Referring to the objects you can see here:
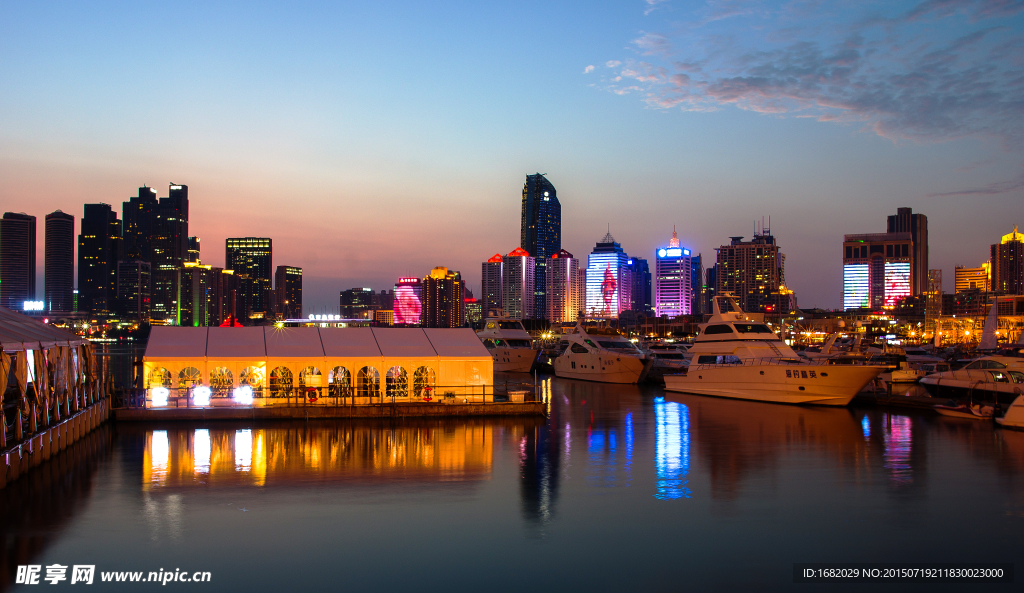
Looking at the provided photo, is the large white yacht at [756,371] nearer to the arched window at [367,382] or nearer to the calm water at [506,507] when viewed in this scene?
the calm water at [506,507]

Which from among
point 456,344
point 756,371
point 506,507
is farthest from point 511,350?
point 506,507

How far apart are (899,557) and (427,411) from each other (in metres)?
19.7

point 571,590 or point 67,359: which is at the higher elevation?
point 67,359

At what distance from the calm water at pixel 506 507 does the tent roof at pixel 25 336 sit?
337 cm

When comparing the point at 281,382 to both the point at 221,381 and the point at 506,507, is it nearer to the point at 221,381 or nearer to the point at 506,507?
the point at 221,381

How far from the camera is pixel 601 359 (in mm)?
56156

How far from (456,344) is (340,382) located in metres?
5.23

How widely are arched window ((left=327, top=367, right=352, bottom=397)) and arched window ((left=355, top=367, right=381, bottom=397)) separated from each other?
356 mm

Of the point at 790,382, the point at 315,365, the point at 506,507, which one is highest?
the point at 315,365

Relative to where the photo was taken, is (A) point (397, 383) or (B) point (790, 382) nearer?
(A) point (397, 383)

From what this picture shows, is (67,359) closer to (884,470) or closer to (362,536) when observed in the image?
(362,536)

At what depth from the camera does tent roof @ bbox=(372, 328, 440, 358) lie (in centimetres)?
3050

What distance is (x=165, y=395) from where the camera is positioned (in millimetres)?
28188

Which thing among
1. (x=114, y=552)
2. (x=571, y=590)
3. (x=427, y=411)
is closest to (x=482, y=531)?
(x=571, y=590)
